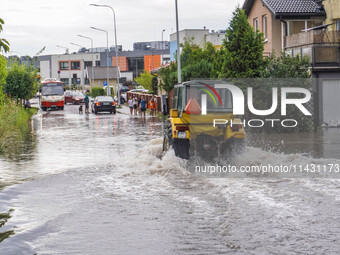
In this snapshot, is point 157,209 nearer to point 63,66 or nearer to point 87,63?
point 63,66

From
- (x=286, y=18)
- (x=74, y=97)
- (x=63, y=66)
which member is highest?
(x=63, y=66)

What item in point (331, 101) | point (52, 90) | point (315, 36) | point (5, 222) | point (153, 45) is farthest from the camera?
point (153, 45)

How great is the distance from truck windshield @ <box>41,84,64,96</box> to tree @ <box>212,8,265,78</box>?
3661 centimetres

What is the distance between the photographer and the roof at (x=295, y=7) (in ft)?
114

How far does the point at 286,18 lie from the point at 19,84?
2204 centimetres

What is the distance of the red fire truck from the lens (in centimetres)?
6081

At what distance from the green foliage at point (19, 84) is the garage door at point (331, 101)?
2576 centimetres

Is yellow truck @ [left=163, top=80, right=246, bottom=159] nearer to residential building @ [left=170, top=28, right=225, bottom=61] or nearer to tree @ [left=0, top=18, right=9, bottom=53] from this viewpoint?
tree @ [left=0, top=18, right=9, bottom=53]

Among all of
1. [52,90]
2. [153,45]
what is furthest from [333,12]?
[153,45]

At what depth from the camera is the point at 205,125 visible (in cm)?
1475

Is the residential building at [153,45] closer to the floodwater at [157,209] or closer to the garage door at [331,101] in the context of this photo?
the garage door at [331,101]

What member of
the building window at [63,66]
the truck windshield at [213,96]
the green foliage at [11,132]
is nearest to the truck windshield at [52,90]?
the green foliage at [11,132]

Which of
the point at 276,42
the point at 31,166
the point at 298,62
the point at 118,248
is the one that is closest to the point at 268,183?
the point at 118,248

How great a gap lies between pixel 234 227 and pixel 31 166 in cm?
909
